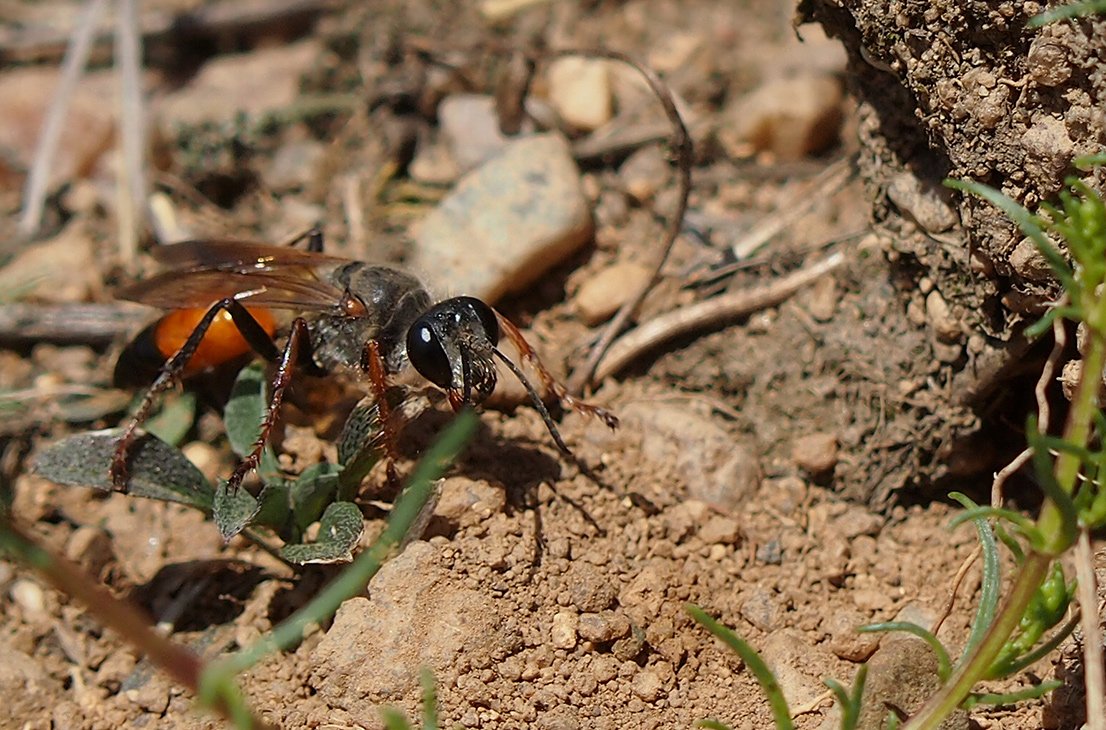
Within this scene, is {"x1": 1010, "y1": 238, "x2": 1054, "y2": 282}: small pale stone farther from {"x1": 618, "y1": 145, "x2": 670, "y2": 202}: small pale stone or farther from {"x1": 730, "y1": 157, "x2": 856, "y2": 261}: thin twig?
{"x1": 618, "y1": 145, "x2": 670, "y2": 202}: small pale stone

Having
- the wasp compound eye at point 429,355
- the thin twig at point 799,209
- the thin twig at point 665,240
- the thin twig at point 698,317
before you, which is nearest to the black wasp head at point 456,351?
the wasp compound eye at point 429,355

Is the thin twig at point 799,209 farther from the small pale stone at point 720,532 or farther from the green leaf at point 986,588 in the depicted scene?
the green leaf at point 986,588

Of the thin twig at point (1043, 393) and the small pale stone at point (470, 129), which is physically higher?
the small pale stone at point (470, 129)

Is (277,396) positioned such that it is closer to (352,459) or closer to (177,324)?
(352,459)

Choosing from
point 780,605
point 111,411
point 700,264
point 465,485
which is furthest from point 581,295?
point 111,411

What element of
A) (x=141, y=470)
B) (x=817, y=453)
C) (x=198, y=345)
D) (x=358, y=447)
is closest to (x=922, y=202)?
(x=817, y=453)

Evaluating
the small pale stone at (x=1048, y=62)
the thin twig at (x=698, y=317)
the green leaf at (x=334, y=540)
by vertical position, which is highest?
the small pale stone at (x=1048, y=62)
